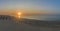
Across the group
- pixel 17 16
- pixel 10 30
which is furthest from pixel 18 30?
pixel 17 16

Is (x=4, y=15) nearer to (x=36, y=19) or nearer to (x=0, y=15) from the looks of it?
(x=0, y=15)

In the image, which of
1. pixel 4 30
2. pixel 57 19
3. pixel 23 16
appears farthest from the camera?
pixel 23 16

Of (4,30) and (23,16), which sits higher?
(23,16)

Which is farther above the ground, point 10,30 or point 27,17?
point 27,17

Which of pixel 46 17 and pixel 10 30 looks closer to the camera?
pixel 10 30

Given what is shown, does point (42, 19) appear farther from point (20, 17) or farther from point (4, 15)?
point (4, 15)

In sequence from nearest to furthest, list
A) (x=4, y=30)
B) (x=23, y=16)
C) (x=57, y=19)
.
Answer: (x=4, y=30) → (x=57, y=19) → (x=23, y=16)

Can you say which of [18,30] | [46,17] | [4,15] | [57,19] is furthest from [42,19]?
[18,30]

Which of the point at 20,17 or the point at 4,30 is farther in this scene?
the point at 20,17
